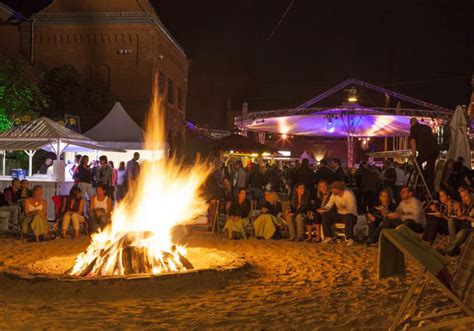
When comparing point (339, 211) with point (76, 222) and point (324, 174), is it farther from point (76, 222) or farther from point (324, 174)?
point (76, 222)

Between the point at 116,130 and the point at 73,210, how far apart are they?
9867 millimetres

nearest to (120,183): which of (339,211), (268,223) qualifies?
(268,223)

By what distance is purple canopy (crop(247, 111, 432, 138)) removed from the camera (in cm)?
3000

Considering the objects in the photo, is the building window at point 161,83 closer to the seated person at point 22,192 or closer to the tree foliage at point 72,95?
the tree foliage at point 72,95

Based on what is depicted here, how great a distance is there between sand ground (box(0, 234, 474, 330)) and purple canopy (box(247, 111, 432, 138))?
21.4 m

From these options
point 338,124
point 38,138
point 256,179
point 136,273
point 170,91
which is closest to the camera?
point 136,273

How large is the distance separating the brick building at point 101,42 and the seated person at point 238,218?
771 inches

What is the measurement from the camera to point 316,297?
6812 millimetres

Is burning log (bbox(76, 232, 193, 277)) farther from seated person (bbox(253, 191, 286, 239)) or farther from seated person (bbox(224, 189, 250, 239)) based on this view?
seated person (bbox(253, 191, 286, 239))

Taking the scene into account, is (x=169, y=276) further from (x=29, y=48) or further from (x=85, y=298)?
(x=29, y=48)

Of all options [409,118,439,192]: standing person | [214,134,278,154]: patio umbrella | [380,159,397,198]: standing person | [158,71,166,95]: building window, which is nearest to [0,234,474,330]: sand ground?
[409,118,439,192]: standing person

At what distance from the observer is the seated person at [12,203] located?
42.8 ft

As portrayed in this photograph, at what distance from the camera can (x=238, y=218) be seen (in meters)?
12.6

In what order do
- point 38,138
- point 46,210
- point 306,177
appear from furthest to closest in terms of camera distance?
point 38,138, point 306,177, point 46,210
